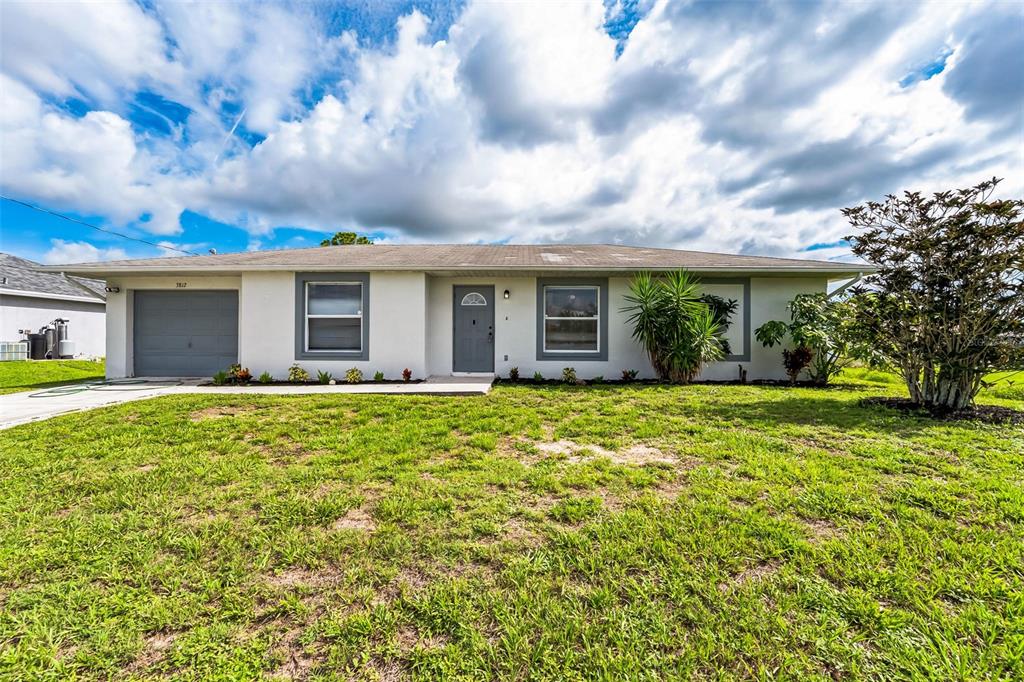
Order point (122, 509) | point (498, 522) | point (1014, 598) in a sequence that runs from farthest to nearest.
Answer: point (122, 509), point (498, 522), point (1014, 598)

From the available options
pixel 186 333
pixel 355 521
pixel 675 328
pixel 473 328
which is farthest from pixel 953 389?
pixel 186 333

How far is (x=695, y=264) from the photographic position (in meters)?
8.50

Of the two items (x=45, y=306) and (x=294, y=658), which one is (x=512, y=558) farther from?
(x=45, y=306)

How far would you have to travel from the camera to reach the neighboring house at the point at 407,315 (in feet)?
27.3

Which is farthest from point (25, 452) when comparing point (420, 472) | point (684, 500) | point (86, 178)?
point (86, 178)

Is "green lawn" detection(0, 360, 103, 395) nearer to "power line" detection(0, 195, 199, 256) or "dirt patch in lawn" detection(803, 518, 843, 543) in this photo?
"power line" detection(0, 195, 199, 256)

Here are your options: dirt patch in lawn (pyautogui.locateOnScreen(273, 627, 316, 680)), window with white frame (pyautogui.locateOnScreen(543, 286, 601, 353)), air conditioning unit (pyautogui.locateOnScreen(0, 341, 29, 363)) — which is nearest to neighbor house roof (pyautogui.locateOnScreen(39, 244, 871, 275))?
window with white frame (pyautogui.locateOnScreen(543, 286, 601, 353))

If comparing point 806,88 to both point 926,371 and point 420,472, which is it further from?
point 420,472

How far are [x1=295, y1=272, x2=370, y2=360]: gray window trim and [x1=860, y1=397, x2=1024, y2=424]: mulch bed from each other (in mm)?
9129

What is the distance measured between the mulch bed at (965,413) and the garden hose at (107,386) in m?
12.7

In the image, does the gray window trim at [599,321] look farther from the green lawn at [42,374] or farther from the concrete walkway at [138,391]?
the green lawn at [42,374]

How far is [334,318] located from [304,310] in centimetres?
64

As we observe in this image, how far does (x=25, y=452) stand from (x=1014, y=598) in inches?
296

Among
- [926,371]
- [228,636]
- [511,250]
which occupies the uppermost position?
[511,250]
